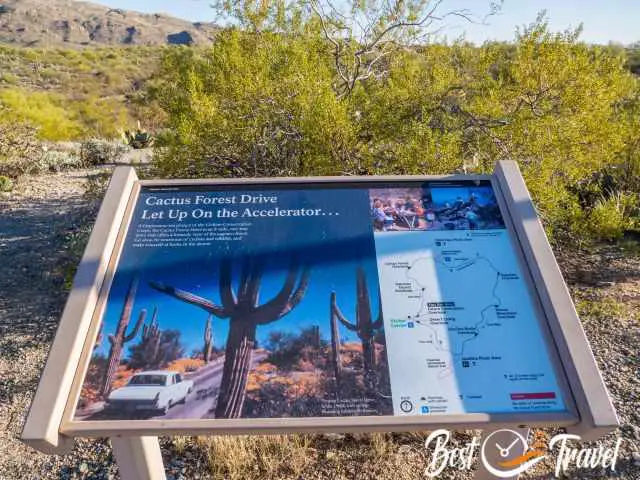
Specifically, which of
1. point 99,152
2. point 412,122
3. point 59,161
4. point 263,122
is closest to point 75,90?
point 99,152

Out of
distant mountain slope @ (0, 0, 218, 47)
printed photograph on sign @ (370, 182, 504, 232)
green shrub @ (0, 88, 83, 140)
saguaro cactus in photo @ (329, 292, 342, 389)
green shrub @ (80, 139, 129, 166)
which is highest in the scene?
distant mountain slope @ (0, 0, 218, 47)


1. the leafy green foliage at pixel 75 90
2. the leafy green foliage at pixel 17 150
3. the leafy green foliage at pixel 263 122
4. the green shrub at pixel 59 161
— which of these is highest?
the leafy green foliage at pixel 75 90

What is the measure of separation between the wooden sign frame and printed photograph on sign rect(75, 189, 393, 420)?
4cm

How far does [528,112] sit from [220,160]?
8.96 ft

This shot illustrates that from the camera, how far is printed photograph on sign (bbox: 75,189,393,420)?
63.6 inches

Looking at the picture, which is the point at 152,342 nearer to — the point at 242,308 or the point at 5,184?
the point at 242,308

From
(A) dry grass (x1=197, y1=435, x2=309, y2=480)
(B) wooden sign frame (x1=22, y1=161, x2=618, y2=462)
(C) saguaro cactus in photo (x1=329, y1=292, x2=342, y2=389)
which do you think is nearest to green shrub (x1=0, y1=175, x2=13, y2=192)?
(A) dry grass (x1=197, y1=435, x2=309, y2=480)

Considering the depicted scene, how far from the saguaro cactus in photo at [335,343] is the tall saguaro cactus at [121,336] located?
0.67 metres

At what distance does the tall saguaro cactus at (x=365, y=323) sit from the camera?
1.70 meters

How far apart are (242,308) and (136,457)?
73 cm

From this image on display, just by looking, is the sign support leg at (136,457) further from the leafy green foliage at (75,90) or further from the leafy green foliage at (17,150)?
the leafy green foliage at (75,90)

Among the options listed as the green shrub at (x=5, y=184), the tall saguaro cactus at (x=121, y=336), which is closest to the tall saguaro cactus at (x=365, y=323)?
the tall saguaro cactus at (x=121, y=336)

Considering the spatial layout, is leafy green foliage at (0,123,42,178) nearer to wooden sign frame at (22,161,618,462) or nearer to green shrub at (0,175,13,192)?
green shrub at (0,175,13,192)

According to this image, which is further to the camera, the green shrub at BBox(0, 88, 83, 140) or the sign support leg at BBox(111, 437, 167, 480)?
the green shrub at BBox(0, 88, 83, 140)
